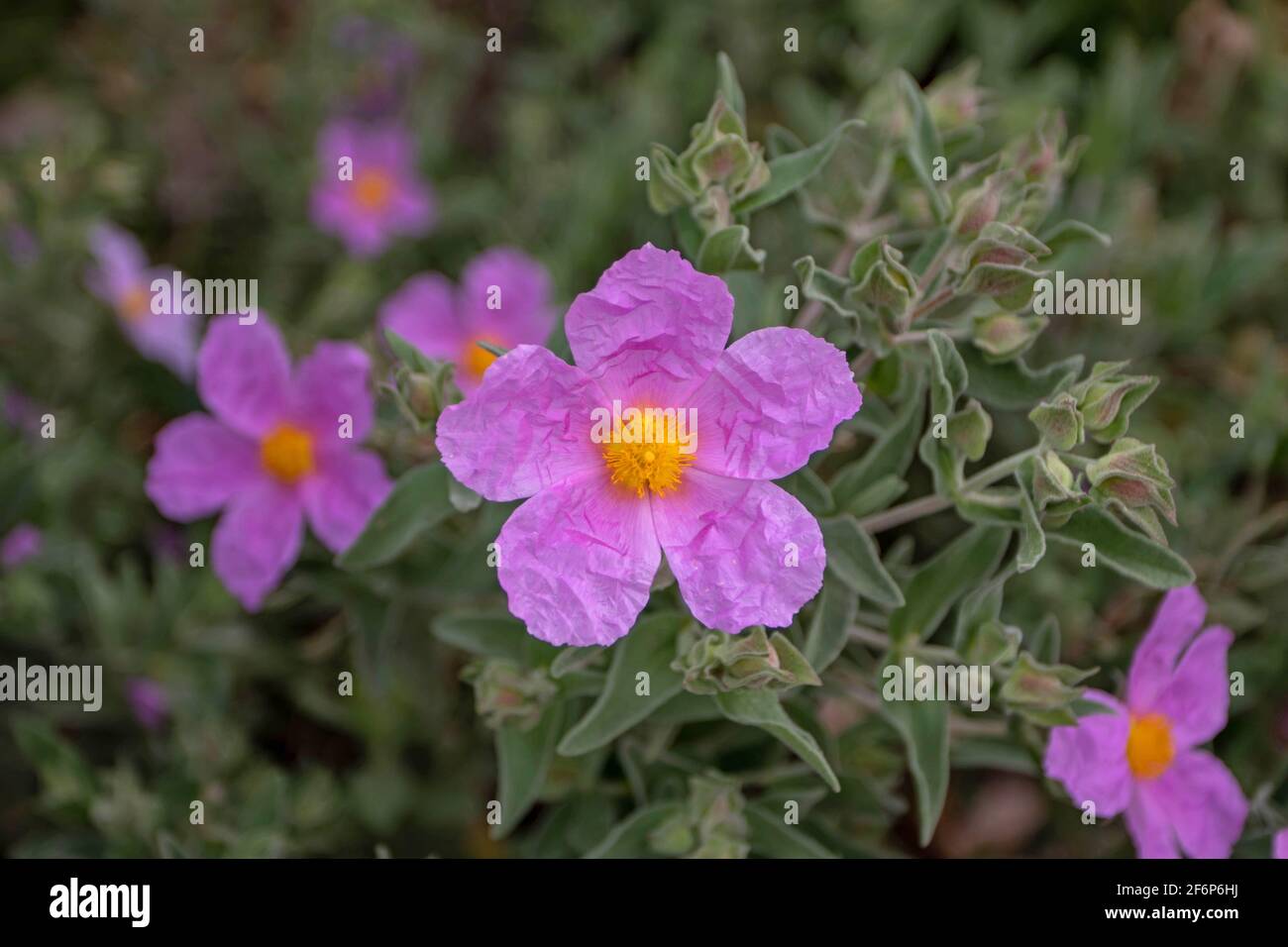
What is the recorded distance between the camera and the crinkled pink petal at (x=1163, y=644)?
1.95 metres

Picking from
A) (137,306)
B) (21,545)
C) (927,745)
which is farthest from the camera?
(137,306)

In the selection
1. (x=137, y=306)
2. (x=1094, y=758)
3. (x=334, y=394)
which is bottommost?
(x=1094, y=758)

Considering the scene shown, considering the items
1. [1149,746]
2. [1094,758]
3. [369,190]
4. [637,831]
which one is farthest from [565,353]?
[369,190]

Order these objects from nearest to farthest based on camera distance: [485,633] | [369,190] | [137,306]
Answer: [485,633] → [137,306] → [369,190]

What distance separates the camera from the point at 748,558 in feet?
5.44

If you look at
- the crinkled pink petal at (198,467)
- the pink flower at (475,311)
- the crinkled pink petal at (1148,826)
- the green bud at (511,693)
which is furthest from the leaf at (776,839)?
the pink flower at (475,311)

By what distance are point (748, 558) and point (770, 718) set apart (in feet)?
0.74

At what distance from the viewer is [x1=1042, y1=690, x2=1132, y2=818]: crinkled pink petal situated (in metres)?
1.87

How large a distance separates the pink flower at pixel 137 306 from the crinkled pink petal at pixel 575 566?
6.09 feet

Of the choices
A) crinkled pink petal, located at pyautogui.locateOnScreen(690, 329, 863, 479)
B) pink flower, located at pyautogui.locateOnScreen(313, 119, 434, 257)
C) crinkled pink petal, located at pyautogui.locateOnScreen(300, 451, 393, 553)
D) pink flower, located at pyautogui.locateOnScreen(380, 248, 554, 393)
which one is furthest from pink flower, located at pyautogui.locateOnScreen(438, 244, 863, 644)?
pink flower, located at pyautogui.locateOnScreen(313, 119, 434, 257)

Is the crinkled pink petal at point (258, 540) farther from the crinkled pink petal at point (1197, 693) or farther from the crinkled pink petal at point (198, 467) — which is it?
the crinkled pink petal at point (1197, 693)

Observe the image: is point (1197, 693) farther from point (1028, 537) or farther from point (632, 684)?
point (632, 684)

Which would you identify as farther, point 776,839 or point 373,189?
point 373,189
